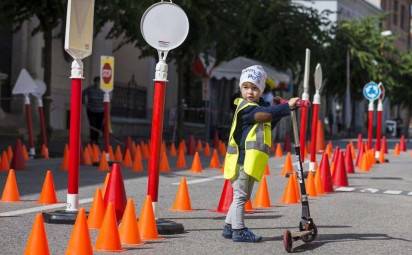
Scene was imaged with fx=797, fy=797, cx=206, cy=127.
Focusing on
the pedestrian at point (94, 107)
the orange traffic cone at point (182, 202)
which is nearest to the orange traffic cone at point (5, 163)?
the pedestrian at point (94, 107)

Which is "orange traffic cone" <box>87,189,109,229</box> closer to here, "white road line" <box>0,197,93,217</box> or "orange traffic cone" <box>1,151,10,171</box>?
"white road line" <box>0,197,93,217</box>

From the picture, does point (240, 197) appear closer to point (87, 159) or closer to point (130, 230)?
point (130, 230)

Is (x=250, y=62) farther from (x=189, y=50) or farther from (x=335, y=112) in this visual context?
(x=335, y=112)

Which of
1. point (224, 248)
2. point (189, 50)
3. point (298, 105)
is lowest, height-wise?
point (224, 248)

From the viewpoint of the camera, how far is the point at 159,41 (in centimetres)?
809

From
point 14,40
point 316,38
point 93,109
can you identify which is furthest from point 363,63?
point 93,109

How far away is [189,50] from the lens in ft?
70.9

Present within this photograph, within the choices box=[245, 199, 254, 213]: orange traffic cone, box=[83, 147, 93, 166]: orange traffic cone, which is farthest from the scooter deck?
box=[83, 147, 93, 166]: orange traffic cone

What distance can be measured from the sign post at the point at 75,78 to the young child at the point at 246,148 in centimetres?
172

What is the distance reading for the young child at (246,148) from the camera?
7355mm

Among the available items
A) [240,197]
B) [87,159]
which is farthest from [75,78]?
[87,159]

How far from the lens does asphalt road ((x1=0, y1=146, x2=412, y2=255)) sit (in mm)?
7254

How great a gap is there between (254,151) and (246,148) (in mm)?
86

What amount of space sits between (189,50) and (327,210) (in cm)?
1200
